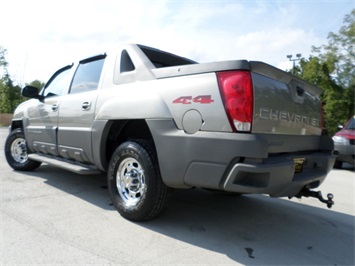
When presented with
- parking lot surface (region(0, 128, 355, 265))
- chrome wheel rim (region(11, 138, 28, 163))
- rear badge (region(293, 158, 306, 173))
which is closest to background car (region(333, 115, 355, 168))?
parking lot surface (region(0, 128, 355, 265))

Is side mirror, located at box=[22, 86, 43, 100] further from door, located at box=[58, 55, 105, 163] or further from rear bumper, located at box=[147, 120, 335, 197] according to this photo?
rear bumper, located at box=[147, 120, 335, 197]

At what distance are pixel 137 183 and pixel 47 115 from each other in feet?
7.59

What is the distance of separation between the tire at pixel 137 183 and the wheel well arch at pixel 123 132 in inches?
12.7

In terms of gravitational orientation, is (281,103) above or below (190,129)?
above

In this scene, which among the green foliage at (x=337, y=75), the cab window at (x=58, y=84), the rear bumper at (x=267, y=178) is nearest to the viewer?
the rear bumper at (x=267, y=178)

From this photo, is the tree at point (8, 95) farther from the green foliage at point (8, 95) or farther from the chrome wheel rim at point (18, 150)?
the chrome wheel rim at point (18, 150)

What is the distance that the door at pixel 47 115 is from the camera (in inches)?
174

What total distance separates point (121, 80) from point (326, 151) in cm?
252

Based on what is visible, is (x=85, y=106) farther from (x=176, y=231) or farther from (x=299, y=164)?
(x=299, y=164)

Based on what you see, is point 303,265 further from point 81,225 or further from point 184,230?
point 81,225

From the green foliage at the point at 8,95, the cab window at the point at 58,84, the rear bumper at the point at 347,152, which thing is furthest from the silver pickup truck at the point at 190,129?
the green foliage at the point at 8,95

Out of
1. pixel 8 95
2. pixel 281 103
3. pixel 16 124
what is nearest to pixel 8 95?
pixel 8 95

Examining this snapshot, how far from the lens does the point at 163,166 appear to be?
273 centimetres

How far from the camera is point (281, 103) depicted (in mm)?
2678
